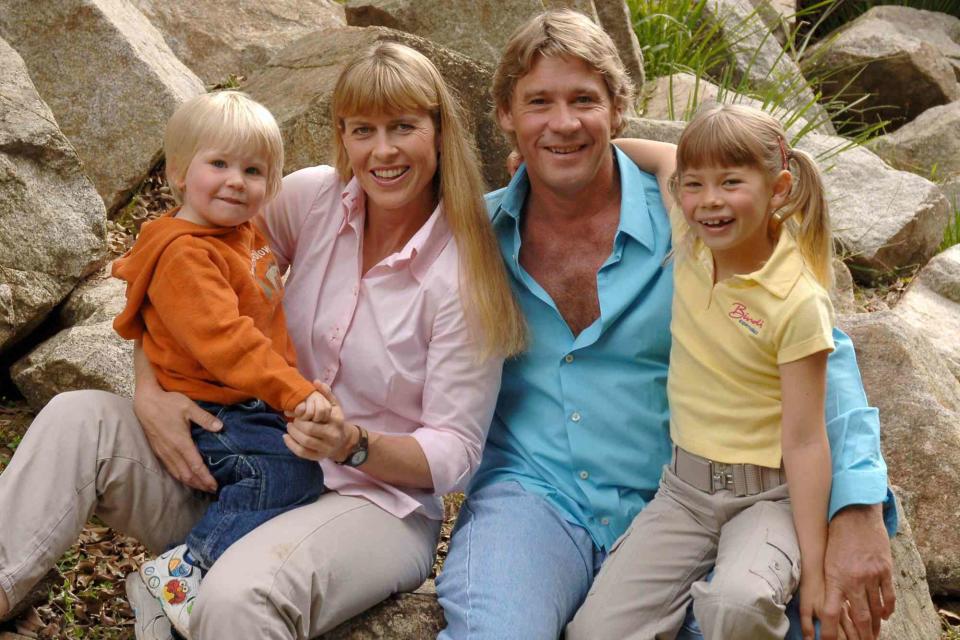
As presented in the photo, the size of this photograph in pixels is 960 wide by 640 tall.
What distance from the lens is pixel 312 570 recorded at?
7.88 feet

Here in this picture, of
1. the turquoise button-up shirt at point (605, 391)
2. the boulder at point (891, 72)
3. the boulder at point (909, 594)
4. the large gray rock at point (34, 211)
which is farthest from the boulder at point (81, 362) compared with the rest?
the boulder at point (891, 72)

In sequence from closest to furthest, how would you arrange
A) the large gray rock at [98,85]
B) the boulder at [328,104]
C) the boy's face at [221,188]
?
1. the boy's face at [221,188]
2. the boulder at [328,104]
3. the large gray rock at [98,85]

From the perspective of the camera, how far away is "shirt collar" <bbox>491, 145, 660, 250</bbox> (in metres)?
2.88

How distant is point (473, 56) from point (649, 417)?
286cm

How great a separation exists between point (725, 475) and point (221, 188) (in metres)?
1.32

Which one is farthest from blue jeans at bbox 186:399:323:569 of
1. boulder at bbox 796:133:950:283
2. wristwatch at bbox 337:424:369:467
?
boulder at bbox 796:133:950:283

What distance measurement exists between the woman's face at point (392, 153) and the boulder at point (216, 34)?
9.95 ft

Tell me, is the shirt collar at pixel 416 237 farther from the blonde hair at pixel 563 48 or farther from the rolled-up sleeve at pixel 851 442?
the rolled-up sleeve at pixel 851 442

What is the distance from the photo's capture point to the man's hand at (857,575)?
240 cm

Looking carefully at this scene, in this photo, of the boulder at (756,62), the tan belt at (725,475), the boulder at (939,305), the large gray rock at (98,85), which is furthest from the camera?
the boulder at (756,62)

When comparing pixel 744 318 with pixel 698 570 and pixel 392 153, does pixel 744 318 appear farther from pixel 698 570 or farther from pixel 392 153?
pixel 392 153

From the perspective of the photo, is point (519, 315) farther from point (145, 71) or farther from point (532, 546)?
point (145, 71)

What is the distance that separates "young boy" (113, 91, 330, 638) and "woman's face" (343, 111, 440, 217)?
20 centimetres

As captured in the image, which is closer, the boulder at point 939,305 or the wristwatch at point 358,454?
the wristwatch at point 358,454
